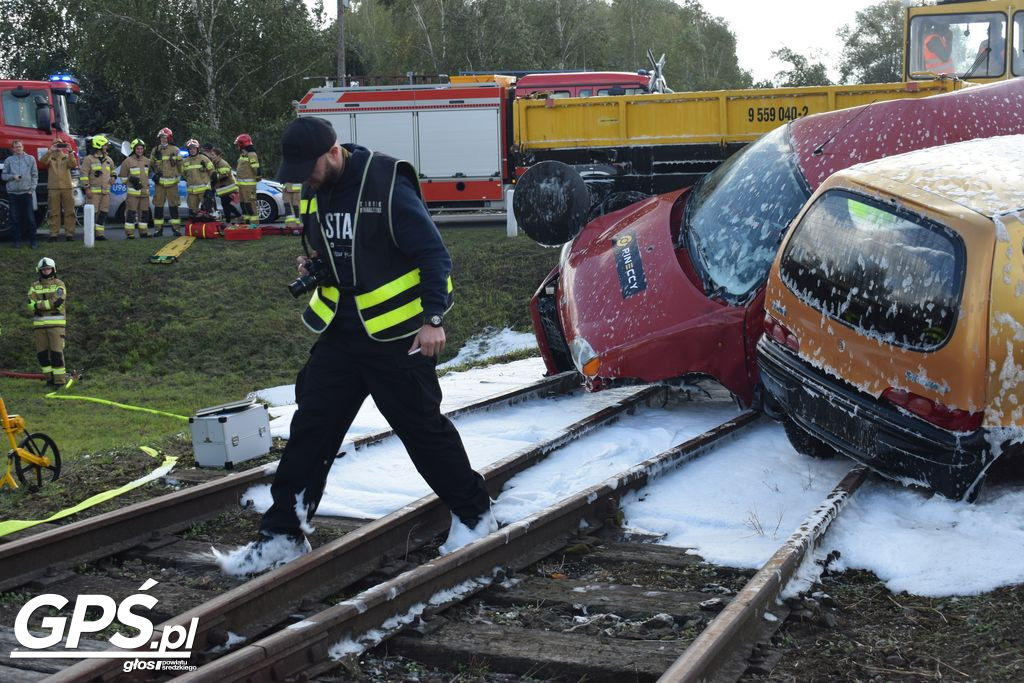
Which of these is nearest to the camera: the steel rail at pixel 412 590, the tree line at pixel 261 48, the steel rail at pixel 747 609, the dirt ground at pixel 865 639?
the steel rail at pixel 747 609

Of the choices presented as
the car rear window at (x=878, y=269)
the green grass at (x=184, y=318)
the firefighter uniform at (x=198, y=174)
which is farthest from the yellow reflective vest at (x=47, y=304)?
the car rear window at (x=878, y=269)

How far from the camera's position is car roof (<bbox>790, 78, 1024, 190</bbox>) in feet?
25.3

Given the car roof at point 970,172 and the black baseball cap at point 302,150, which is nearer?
the black baseball cap at point 302,150

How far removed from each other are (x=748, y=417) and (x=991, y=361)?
2629 millimetres

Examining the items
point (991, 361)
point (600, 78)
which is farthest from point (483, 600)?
point (600, 78)

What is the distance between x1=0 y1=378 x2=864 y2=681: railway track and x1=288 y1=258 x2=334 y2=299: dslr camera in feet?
3.57

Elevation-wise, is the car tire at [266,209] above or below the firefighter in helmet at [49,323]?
above

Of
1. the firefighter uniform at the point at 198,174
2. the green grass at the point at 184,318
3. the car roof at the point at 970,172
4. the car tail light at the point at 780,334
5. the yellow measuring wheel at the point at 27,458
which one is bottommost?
the green grass at the point at 184,318

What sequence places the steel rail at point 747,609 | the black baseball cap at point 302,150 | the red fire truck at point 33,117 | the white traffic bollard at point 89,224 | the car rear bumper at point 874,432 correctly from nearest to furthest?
the steel rail at point 747,609
the black baseball cap at point 302,150
the car rear bumper at point 874,432
the white traffic bollard at point 89,224
the red fire truck at point 33,117

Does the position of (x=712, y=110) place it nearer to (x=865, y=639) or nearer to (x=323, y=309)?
(x=323, y=309)

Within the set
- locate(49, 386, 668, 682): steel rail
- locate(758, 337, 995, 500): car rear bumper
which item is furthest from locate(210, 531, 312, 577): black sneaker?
locate(758, 337, 995, 500): car rear bumper

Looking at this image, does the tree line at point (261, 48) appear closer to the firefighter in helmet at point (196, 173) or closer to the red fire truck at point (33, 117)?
the red fire truck at point (33, 117)

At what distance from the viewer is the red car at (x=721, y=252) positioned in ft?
24.1

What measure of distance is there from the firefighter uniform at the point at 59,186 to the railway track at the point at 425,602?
16.6m
